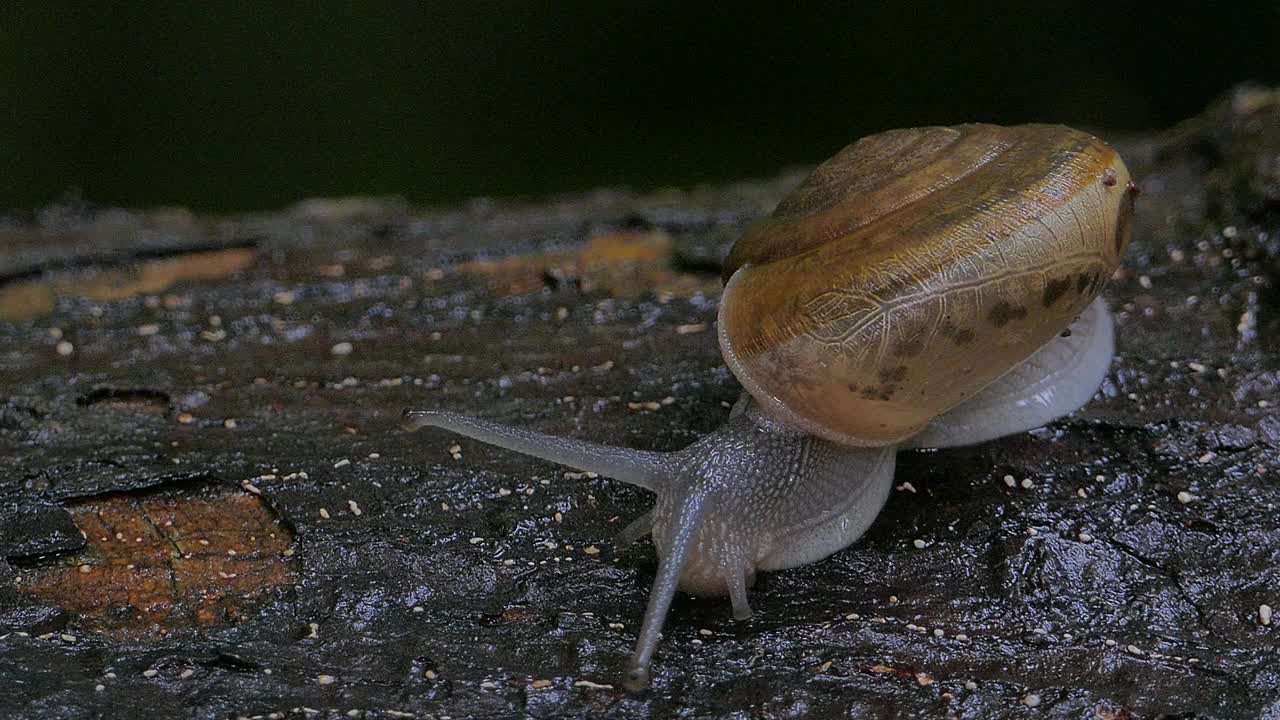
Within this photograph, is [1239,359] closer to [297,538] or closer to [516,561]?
[516,561]

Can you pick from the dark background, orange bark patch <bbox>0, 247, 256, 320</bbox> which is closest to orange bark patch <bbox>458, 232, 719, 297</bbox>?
orange bark patch <bbox>0, 247, 256, 320</bbox>

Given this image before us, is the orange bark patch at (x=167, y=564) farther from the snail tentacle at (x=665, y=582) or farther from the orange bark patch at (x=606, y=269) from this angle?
the orange bark patch at (x=606, y=269)

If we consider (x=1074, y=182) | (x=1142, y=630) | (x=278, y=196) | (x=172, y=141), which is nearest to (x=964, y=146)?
(x=1074, y=182)

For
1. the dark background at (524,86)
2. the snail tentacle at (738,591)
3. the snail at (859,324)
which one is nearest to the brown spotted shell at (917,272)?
the snail at (859,324)

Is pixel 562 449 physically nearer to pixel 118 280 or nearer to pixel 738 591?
pixel 738 591

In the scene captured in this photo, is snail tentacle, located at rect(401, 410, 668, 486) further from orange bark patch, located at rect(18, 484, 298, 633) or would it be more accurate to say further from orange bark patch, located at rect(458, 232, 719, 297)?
orange bark patch, located at rect(458, 232, 719, 297)

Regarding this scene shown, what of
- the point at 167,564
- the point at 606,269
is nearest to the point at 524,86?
the point at 606,269
